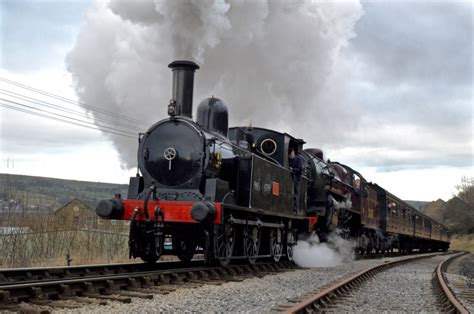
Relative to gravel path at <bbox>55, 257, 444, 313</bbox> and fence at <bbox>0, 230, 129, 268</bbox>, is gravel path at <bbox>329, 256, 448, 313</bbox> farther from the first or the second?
fence at <bbox>0, 230, 129, 268</bbox>

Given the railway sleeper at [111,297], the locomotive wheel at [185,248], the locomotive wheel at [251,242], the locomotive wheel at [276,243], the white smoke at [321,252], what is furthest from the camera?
the white smoke at [321,252]

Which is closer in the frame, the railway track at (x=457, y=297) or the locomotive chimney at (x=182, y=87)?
the railway track at (x=457, y=297)

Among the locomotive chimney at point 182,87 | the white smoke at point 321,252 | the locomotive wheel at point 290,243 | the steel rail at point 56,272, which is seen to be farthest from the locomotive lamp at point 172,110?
the white smoke at point 321,252

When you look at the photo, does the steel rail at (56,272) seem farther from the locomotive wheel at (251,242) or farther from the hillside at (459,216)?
the hillside at (459,216)

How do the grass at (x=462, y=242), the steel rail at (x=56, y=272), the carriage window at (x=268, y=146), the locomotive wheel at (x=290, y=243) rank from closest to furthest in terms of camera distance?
the steel rail at (x=56, y=272)
the carriage window at (x=268, y=146)
the locomotive wheel at (x=290, y=243)
the grass at (x=462, y=242)

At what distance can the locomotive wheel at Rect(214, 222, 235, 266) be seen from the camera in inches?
339

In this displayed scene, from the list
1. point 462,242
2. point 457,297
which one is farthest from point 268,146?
point 462,242

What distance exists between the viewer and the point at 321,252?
13414 millimetres

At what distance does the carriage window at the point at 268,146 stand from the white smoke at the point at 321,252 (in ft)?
8.84

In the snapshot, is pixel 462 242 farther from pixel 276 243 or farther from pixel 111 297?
pixel 111 297

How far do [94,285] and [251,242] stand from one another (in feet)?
14.7

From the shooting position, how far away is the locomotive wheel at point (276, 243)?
10900 millimetres

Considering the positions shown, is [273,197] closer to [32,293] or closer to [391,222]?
[32,293]

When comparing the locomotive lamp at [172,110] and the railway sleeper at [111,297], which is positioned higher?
the locomotive lamp at [172,110]
